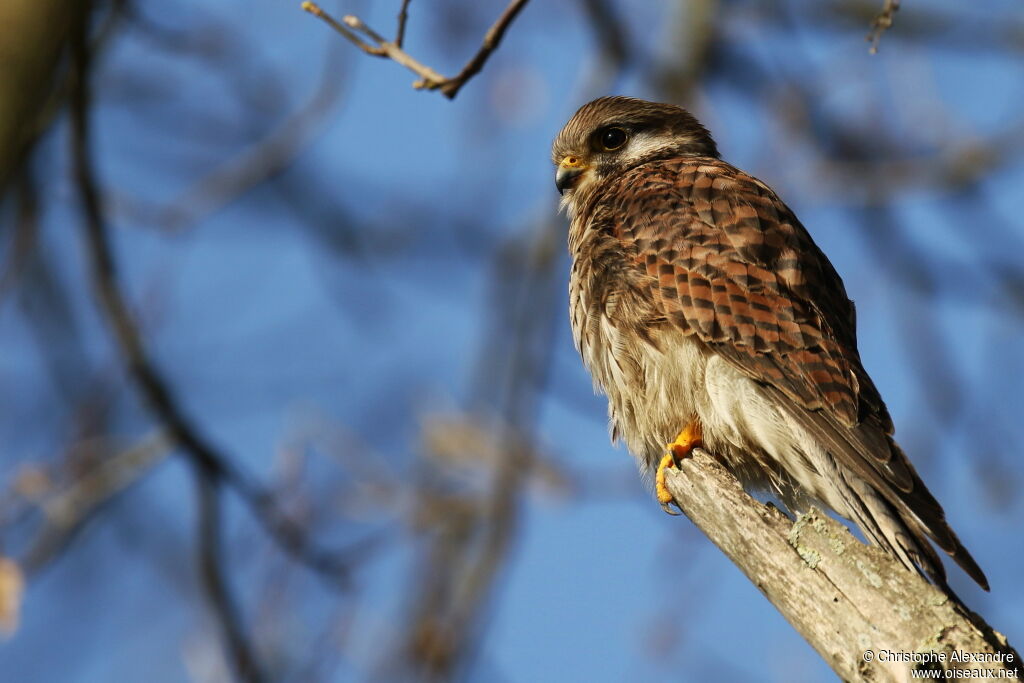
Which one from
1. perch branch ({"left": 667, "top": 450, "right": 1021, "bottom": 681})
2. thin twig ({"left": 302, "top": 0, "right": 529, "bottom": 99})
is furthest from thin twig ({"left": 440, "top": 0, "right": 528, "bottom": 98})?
perch branch ({"left": 667, "top": 450, "right": 1021, "bottom": 681})

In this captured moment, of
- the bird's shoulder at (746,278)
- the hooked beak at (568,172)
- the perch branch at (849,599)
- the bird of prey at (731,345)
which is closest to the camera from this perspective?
the perch branch at (849,599)

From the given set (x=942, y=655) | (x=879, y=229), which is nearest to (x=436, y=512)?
(x=879, y=229)

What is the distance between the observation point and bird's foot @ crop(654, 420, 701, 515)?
3.54 metres

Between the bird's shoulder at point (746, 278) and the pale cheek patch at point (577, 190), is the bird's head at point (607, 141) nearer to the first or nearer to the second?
the pale cheek patch at point (577, 190)

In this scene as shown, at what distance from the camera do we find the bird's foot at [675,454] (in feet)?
11.6

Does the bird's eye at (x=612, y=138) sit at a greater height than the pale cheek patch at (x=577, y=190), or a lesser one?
greater

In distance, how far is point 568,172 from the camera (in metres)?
4.73

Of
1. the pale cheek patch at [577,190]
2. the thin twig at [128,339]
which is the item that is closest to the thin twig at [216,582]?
the thin twig at [128,339]

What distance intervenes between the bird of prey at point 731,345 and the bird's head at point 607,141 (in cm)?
40

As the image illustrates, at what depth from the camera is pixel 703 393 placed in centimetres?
366

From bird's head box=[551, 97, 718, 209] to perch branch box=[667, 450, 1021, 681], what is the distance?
6.96 ft

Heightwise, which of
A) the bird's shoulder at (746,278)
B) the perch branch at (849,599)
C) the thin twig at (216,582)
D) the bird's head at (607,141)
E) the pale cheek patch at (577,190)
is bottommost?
the thin twig at (216,582)

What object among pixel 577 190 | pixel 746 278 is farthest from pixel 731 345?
pixel 577 190

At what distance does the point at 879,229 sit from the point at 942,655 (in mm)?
4010
